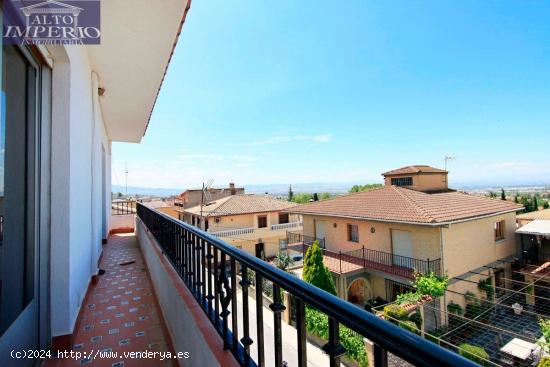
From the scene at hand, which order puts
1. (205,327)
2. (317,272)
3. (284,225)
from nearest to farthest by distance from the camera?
(205,327) < (317,272) < (284,225)

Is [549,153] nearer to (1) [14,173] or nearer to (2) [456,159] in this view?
(2) [456,159]

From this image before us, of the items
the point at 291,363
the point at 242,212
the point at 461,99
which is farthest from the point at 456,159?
the point at 291,363

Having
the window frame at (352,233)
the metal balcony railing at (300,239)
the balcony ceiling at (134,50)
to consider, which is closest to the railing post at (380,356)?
the balcony ceiling at (134,50)

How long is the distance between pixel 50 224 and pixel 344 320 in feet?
7.45

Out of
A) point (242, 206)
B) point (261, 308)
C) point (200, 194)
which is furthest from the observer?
point (200, 194)

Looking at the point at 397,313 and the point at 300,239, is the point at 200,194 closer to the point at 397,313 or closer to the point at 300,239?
the point at 300,239

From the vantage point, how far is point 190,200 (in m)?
24.0

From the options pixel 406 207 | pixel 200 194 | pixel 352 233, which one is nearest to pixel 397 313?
pixel 406 207

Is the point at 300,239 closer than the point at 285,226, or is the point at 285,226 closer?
the point at 300,239

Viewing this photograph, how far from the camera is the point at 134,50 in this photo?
2.97 metres

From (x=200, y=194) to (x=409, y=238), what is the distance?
18.7 m

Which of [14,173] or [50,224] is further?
[50,224]

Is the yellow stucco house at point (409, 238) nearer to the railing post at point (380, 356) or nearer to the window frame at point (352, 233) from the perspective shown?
the window frame at point (352, 233)

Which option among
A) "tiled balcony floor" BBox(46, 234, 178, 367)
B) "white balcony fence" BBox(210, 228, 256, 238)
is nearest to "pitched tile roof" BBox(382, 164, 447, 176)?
"white balcony fence" BBox(210, 228, 256, 238)
